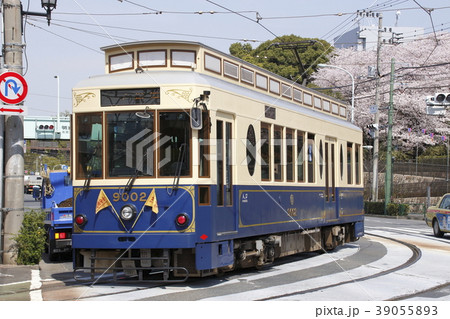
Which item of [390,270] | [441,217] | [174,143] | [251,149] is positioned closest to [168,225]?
[174,143]

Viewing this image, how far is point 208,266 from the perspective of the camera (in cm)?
991

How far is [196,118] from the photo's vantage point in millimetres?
9695

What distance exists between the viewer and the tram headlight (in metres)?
9.80

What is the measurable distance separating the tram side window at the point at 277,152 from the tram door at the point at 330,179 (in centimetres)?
288

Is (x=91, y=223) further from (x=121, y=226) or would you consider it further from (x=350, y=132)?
(x=350, y=132)

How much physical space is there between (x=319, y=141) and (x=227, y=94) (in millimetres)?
4594

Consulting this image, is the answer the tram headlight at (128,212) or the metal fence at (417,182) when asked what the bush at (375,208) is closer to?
the metal fence at (417,182)

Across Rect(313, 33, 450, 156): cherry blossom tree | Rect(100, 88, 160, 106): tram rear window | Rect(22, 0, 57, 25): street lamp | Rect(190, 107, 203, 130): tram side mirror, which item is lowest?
Rect(190, 107, 203, 130): tram side mirror

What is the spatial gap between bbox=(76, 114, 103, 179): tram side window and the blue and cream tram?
0.02 meters

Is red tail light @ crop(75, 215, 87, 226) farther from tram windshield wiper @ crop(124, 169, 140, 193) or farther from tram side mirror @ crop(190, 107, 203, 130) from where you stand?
tram side mirror @ crop(190, 107, 203, 130)

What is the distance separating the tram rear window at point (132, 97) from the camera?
1005cm

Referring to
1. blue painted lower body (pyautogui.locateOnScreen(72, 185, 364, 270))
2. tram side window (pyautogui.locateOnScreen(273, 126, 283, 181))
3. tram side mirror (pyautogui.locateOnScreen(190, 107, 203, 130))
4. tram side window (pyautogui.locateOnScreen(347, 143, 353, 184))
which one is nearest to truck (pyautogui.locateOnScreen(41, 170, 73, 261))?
blue painted lower body (pyautogui.locateOnScreen(72, 185, 364, 270))

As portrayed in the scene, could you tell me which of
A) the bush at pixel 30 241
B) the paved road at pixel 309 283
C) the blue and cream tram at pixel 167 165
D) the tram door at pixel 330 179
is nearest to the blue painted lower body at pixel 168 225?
the blue and cream tram at pixel 167 165
